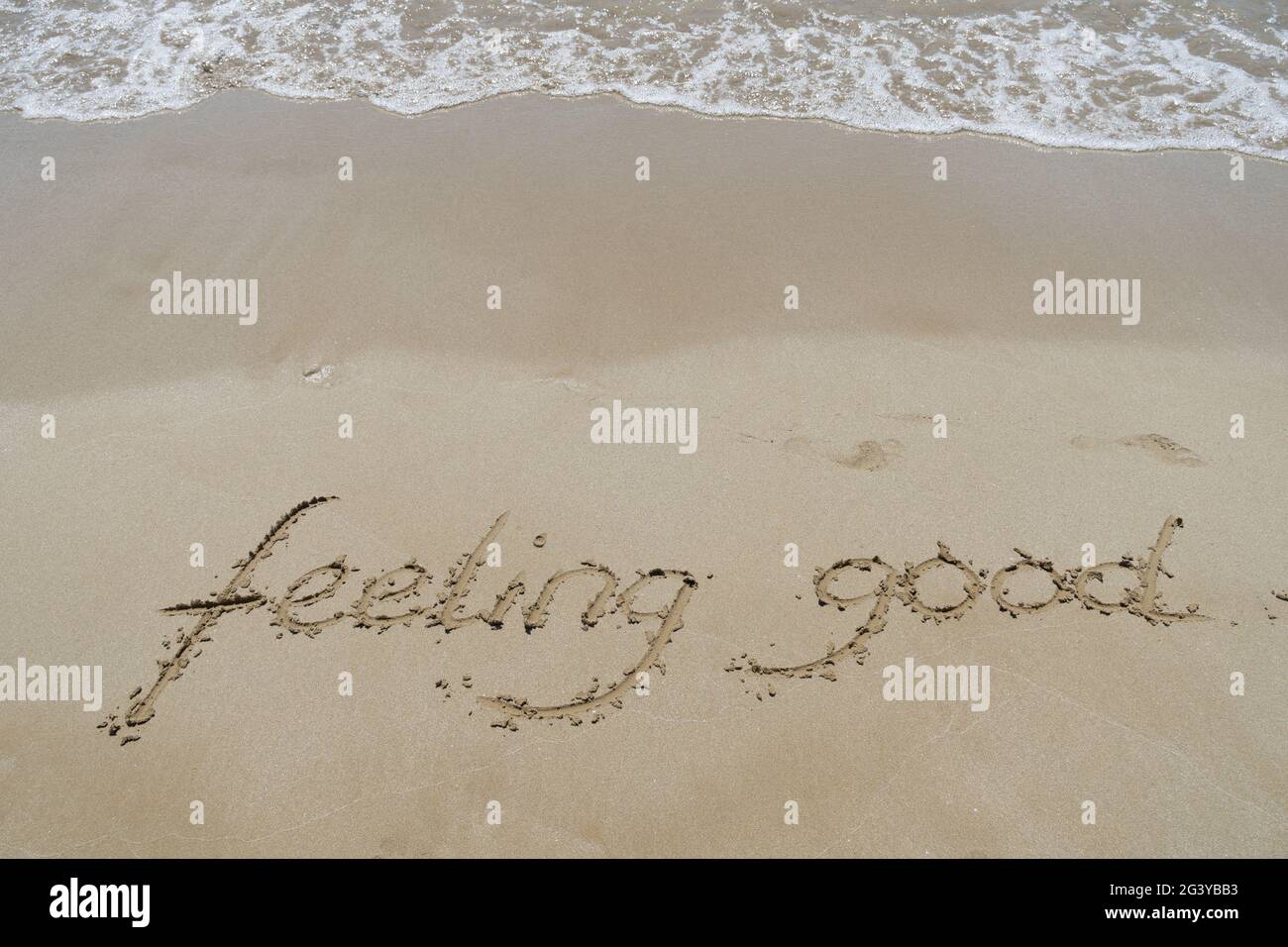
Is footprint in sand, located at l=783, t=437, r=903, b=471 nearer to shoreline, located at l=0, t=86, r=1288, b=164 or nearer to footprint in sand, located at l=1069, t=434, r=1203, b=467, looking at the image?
footprint in sand, located at l=1069, t=434, r=1203, b=467

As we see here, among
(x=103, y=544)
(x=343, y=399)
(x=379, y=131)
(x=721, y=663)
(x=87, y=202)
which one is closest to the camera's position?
(x=721, y=663)

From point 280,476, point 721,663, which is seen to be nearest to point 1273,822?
point 721,663

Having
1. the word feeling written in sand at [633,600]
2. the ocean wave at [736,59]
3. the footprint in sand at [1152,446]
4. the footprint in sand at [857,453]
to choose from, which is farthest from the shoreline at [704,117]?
the word feeling written in sand at [633,600]

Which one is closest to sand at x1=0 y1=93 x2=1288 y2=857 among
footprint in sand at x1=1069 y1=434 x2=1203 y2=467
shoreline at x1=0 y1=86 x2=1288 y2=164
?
footprint in sand at x1=1069 y1=434 x2=1203 y2=467

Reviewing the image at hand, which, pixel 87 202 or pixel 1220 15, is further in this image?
pixel 1220 15

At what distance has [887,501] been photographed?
14.6 ft

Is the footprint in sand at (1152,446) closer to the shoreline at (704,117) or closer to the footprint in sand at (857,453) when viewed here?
Answer: the footprint in sand at (857,453)

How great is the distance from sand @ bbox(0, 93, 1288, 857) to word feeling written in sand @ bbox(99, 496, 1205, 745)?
0.03 metres

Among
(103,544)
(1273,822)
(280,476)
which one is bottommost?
(1273,822)

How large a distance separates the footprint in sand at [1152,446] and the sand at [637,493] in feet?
0.07

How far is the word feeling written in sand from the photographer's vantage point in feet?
12.9
